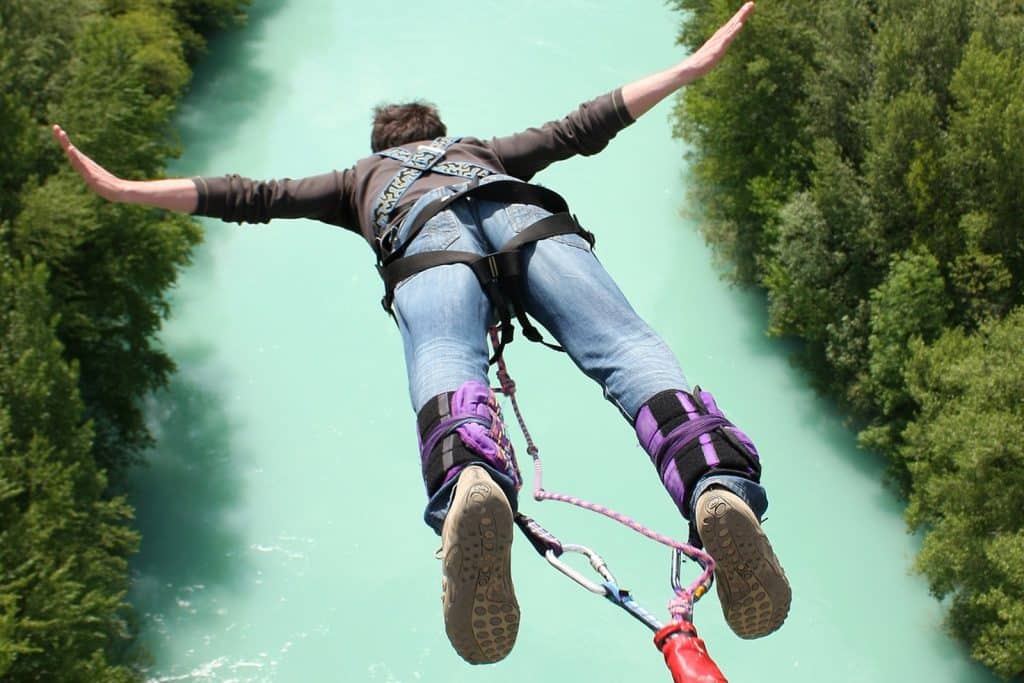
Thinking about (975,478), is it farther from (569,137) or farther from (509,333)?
(509,333)

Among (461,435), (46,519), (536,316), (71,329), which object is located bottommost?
(461,435)

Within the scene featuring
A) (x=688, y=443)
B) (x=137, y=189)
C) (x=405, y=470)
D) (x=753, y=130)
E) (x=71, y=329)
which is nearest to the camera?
(x=688, y=443)

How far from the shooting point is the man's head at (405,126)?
478 centimetres

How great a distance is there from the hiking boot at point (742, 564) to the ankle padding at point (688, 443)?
99 mm

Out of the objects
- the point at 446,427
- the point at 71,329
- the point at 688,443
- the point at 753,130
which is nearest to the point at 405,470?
the point at 71,329

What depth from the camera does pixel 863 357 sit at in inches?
505

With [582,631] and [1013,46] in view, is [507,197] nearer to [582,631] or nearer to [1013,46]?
[582,631]

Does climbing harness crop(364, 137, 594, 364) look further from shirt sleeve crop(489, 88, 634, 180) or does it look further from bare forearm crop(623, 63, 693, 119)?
bare forearm crop(623, 63, 693, 119)

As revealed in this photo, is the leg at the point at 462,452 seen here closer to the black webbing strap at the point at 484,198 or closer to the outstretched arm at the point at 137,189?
the black webbing strap at the point at 484,198

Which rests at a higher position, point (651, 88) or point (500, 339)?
point (651, 88)

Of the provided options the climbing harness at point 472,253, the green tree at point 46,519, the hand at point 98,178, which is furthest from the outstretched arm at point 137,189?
the green tree at point 46,519

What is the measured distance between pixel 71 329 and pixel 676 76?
31.4 feet

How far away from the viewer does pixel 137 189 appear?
4246 mm

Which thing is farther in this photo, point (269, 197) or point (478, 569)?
point (269, 197)
